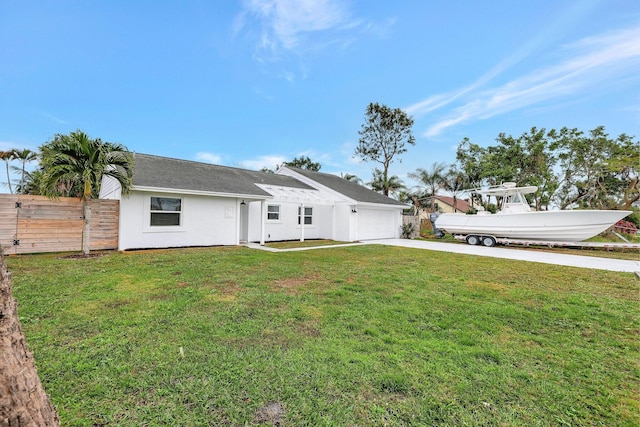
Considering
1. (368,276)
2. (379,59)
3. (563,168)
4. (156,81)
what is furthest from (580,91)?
(156,81)

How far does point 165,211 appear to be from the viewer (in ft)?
37.7

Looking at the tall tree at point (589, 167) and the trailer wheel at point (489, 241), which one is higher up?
the tall tree at point (589, 167)

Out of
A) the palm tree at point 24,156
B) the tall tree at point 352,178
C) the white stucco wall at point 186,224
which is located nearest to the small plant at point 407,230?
the tall tree at point 352,178

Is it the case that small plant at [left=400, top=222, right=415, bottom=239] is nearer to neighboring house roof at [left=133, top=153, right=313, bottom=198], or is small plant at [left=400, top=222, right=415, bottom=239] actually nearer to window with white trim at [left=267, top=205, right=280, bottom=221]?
neighboring house roof at [left=133, top=153, right=313, bottom=198]

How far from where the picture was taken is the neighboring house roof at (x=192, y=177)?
11.3 metres

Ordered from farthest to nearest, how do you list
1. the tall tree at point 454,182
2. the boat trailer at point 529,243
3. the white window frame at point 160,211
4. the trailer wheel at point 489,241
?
the tall tree at point 454,182 → the trailer wheel at point 489,241 → the boat trailer at point 529,243 → the white window frame at point 160,211

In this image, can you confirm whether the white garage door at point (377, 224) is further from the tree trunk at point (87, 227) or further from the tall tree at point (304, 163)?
the tall tree at point (304, 163)

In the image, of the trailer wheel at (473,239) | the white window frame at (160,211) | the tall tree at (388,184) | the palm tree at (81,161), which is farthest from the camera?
the tall tree at (388,184)

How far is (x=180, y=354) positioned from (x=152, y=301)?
7.21ft

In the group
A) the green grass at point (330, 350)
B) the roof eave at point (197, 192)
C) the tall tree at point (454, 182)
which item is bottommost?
the green grass at point (330, 350)

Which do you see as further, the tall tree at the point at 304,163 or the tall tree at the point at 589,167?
the tall tree at the point at 304,163

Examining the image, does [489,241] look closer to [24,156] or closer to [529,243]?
[529,243]

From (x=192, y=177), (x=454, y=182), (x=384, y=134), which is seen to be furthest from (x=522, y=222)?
(x=384, y=134)

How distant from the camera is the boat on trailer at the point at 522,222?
12.7 meters
